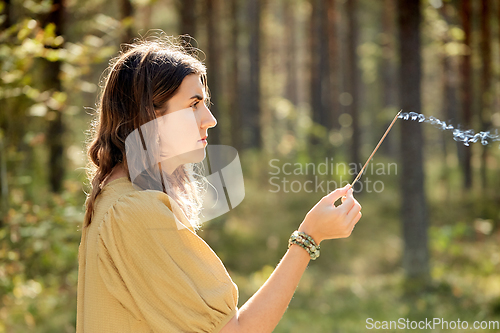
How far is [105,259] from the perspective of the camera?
149cm

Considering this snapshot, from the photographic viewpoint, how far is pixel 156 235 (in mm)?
1474

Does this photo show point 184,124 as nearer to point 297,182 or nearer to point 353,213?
point 353,213

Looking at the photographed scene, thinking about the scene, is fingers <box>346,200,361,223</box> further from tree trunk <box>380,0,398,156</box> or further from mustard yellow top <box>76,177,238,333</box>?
tree trunk <box>380,0,398,156</box>

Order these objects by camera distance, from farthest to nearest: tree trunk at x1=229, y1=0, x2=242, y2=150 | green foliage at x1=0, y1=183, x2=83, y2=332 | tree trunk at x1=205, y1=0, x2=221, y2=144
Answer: tree trunk at x1=229, y1=0, x2=242, y2=150 < tree trunk at x1=205, y1=0, x2=221, y2=144 < green foliage at x1=0, y1=183, x2=83, y2=332

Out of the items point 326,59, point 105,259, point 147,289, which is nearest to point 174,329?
point 147,289

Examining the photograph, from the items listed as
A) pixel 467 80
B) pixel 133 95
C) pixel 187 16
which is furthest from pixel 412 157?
pixel 467 80

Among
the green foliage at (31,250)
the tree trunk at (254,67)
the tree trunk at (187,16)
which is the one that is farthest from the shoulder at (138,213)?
the tree trunk at (254,67)

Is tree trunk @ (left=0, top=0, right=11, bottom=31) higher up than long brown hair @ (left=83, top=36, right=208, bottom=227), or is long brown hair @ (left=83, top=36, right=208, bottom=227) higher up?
tree trunk @ (left=0, top=0, right=11, bottom=31)

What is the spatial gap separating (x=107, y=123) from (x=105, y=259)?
531mm

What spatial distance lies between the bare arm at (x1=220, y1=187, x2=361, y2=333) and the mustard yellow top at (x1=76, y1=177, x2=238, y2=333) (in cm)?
5

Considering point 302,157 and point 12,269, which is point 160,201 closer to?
point 12,269

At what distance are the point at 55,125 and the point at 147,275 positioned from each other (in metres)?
8.10

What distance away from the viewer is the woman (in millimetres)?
1470

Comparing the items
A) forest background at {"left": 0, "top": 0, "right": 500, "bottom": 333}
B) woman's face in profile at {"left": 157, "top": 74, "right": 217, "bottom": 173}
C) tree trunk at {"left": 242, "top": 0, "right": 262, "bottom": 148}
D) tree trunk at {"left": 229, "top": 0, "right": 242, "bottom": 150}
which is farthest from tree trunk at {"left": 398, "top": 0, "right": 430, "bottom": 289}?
tree trunk at {"left": 242, "top": 0, "right": 262, "bottom": 148}
